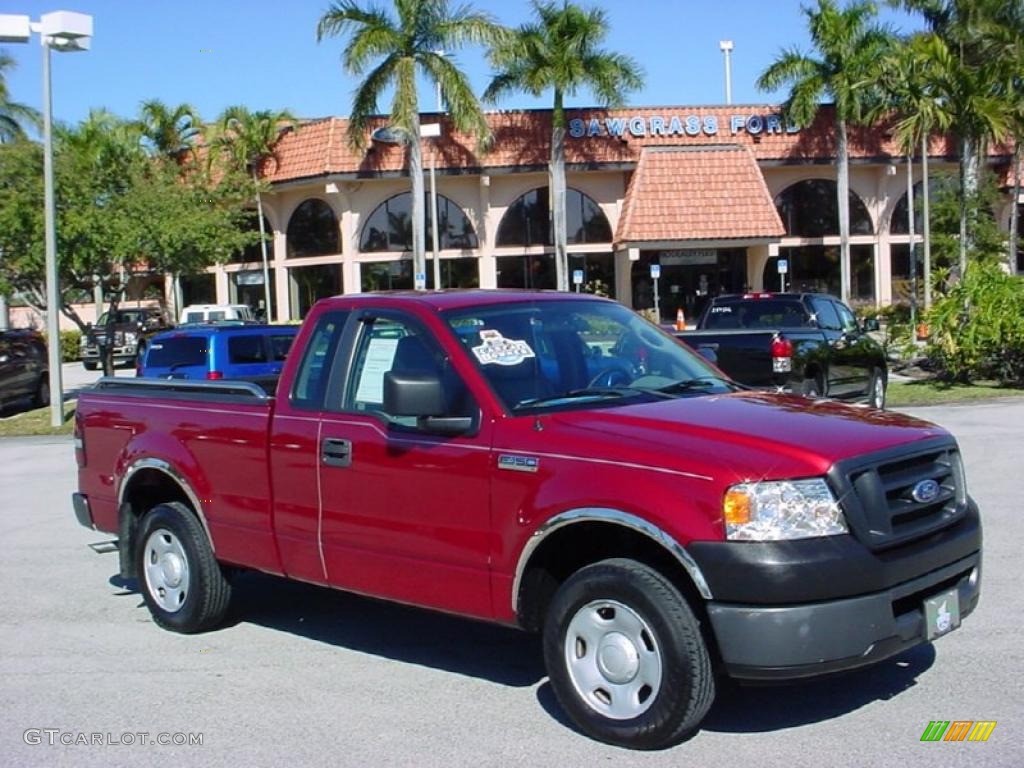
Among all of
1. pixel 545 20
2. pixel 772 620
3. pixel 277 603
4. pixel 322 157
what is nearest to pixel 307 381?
pixel 277 603

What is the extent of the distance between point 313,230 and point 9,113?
13184mm

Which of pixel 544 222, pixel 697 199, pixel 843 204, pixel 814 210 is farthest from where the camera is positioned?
pixel 814 210

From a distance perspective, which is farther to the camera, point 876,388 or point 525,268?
point 525,268

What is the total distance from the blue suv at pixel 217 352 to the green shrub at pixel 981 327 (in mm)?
11489

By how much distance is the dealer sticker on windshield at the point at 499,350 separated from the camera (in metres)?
5.56

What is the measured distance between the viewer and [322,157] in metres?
40.6

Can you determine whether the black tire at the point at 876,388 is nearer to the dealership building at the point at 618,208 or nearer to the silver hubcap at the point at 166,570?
the silver hubcap at the point at 166,570

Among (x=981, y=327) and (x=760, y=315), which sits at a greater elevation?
(x=760, y=315)

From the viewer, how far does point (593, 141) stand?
4088 cm

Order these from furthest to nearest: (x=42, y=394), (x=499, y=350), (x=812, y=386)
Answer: (x=42, y=394) → (x=812, y=386) → (x=499, y=350)

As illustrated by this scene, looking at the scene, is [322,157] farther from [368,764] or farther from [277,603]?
[368,764]

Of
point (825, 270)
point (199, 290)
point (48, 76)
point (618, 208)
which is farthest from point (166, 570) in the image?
point (199, 290)

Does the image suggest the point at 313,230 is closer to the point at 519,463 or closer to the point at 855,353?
the point at 855,353

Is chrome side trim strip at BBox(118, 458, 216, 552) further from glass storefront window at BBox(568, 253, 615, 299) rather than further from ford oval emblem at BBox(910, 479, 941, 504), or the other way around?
glass storefront window at BBox(568, 253, 615, 299)
